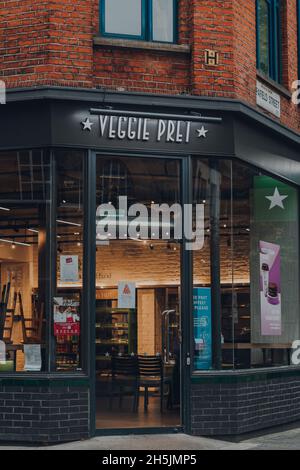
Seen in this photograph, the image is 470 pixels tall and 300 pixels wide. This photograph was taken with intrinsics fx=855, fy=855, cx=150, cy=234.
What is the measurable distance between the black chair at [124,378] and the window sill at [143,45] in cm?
460

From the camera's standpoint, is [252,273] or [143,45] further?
[252,273]

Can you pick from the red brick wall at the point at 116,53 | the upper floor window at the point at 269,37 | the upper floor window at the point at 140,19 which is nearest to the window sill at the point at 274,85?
the upper floor window at the point at 269,37

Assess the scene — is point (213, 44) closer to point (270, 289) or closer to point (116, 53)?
point (116, 53)

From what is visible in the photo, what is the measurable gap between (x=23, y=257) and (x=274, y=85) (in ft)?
17.8

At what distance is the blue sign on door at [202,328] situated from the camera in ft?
41.3

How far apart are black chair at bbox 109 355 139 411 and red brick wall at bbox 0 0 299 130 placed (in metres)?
4.03

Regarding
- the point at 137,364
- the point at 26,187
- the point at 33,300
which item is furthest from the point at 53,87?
the point at 137,364

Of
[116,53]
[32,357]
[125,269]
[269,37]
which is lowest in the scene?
[32,357]

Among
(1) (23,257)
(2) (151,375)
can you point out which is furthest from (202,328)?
(1) (23,257)

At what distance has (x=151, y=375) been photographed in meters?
13.0

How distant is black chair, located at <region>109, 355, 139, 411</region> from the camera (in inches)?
492
